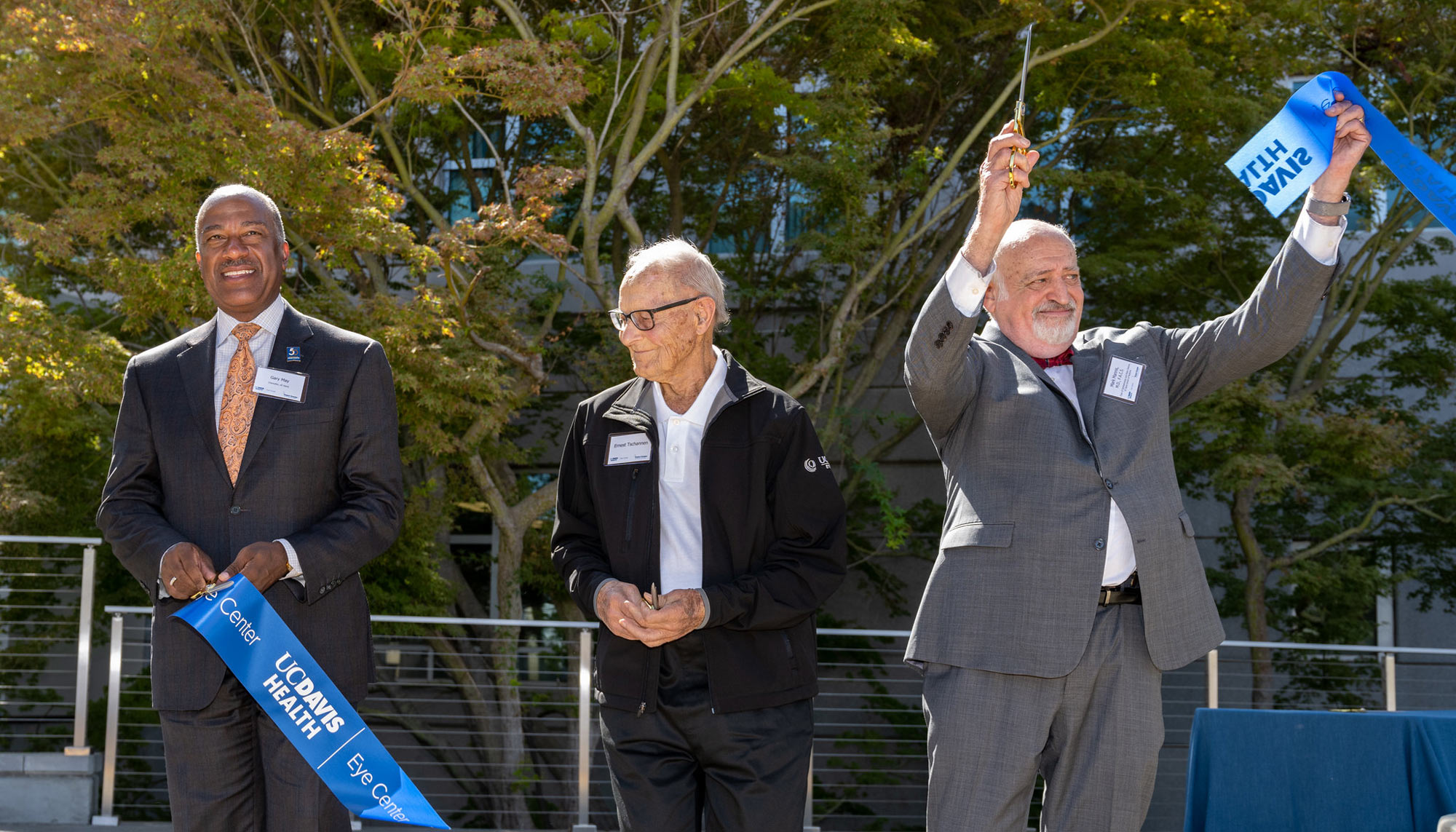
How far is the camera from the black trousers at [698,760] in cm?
234

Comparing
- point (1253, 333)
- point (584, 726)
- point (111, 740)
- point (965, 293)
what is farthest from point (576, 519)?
point (111, 740)

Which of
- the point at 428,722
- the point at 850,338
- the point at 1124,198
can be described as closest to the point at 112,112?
the point at 850,338

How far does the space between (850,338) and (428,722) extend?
5134 mm

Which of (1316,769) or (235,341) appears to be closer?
(235,341)

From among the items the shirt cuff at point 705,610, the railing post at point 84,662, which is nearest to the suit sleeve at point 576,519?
the shirt cuff at point 705,610

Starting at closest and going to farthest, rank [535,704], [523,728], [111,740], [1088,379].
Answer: [1088,379] → [111,740] → [535,704] → [523,728]

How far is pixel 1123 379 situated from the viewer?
2545mm

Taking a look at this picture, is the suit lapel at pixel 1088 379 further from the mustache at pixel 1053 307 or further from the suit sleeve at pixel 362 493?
the suit sleeve at pixel 362 493

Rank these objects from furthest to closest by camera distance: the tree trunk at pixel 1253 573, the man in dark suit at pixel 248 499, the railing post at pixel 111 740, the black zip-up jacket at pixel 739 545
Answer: the tree trunk at pixel 1253 573 → the railing post at pixel 111 740 → the black zip-up jacket at pixel 739 545 → the man in dark suit at pixel 248 499

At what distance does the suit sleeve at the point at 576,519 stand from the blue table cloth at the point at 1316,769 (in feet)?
4.99

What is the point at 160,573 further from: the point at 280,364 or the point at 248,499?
the point at 280,364

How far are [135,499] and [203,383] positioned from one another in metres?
0.26

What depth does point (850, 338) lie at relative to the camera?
9414 millimetres

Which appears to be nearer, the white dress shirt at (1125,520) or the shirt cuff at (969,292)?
the shirt cuff at (969,292)
